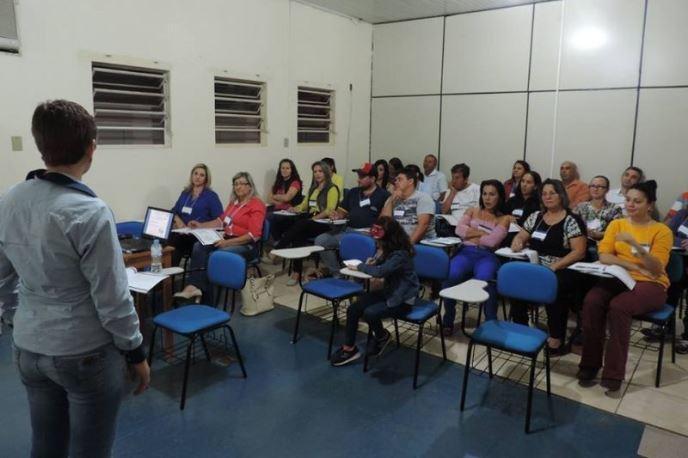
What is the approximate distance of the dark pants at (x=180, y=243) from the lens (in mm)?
5070

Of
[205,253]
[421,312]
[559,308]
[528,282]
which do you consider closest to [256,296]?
[205,253]

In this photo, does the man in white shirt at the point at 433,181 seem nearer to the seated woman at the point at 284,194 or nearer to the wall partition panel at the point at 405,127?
the wall partition panel at the point at 405,127

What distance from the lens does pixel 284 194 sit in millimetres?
6469

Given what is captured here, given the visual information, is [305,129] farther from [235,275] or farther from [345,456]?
[345,456]

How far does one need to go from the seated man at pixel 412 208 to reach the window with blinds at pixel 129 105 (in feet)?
8.63

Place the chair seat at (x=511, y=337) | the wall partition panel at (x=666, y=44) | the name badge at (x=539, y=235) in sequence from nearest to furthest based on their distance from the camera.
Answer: the chair seat at (x=511, y=337) → the name badge at (x=539, y=235) → the wall partition panel at (x=666, y=44)

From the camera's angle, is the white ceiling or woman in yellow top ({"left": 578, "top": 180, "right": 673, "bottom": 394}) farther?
the white ceiling

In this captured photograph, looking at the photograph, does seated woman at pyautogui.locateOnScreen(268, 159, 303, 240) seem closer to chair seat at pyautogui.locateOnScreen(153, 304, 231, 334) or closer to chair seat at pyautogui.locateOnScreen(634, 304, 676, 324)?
chair seat at pyautogui.locateOnScreen(153, 304, 231, 334)

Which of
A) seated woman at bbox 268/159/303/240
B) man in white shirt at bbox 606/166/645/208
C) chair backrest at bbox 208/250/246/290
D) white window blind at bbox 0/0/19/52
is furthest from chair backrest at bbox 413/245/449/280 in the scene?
white window blind at bbox 0/0/19/52

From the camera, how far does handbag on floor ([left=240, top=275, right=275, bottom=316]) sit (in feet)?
15.0

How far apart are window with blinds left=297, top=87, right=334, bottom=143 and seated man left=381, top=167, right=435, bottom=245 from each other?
111 inches

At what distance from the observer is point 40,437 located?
156 cm

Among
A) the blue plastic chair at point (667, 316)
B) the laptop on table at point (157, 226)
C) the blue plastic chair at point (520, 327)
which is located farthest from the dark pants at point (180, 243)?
the blue plastic chair at point (667, 316)

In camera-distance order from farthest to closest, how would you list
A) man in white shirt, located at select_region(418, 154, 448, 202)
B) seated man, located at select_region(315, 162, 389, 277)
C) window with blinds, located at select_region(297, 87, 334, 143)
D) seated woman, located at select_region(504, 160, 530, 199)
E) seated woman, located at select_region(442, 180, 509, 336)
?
window with blinds, located at select_region(297, 87, 334, 143), man in white shirt, located at select_region(418, 154, 448, 202), seated woman, located at select_region(504, 160, 530, 199), seated man, located at select_region(315, 162, 389, 277), seated woman, located at select_region(442, 180, 509, 336)
